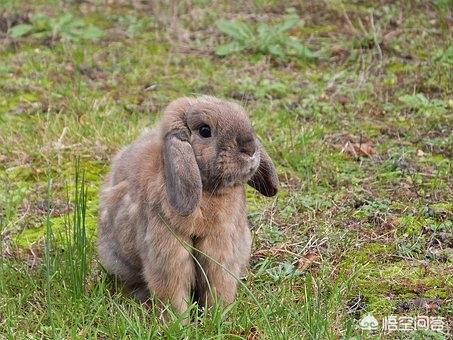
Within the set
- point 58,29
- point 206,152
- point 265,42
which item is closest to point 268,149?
point 265,42

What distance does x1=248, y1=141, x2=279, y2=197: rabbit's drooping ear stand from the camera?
15.6ft

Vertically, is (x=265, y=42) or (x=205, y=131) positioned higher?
(x=205, y=131)

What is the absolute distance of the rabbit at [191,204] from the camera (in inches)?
170

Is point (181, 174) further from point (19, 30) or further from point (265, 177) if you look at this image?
point (19, 30)

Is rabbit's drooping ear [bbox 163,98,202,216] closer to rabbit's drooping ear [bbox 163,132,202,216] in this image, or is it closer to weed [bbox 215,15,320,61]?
rabbit's drooping ear [bbox 163,132,202,216]

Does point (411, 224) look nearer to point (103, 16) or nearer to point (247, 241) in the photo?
point (247, 241)

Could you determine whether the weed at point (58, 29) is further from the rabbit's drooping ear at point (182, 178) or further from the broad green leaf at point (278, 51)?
the rabbit's drooping ear at point (182, 178)

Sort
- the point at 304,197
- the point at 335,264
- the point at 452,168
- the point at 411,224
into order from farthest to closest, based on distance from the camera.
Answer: the point at 452,168
the point at 304,197
the point at 411,224
the point at 335,264

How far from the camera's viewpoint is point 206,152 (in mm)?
4371

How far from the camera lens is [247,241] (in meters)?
4.77

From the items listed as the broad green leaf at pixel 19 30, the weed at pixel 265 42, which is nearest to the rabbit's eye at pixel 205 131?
the weed at pixel 265 42

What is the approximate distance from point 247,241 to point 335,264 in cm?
67

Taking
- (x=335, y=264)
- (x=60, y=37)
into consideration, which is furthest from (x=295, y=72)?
(x=335, y=264)

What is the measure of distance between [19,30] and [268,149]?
3.19 metres
